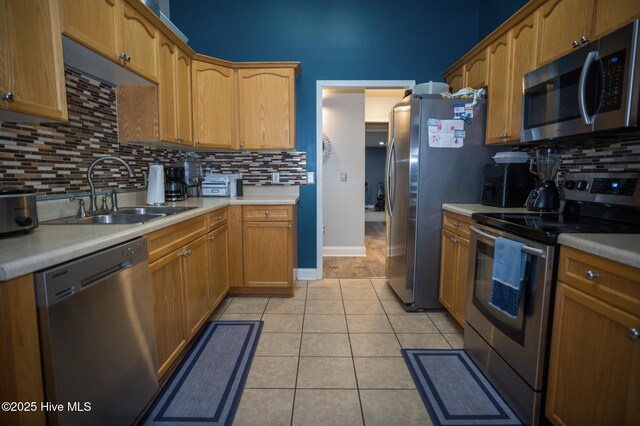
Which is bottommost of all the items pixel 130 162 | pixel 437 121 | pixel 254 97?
pixel 130 162

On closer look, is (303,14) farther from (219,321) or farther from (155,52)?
(219,321)

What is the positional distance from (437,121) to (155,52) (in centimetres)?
204

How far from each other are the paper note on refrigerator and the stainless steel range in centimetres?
75

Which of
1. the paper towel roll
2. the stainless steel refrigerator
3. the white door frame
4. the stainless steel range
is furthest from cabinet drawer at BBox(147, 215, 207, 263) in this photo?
the stainless steel range

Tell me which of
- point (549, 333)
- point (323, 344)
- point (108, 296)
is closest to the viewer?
point (108, 296)

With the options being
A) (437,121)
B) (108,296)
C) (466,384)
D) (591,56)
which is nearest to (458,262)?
(466,384)

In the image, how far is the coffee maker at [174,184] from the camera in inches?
104

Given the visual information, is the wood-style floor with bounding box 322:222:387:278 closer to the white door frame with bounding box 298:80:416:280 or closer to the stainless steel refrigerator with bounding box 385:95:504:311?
the white door frame with bounding box 298:80:416:280

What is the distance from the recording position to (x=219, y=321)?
7.99ft

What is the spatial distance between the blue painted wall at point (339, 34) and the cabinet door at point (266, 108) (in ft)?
1.18

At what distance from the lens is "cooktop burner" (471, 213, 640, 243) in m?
1.33

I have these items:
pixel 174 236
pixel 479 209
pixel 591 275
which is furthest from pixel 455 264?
pixel 174 236

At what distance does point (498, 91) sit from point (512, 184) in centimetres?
69

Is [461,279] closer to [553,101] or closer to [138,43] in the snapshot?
[553,101]
